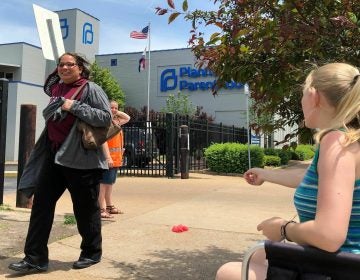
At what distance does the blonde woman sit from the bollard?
12.1 metres

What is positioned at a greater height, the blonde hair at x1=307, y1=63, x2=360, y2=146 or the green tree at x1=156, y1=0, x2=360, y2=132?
the green tree at x1=156, y1=0, x2=360, y2=132

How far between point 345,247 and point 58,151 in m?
2.86

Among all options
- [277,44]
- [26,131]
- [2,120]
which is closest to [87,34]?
[2,120]

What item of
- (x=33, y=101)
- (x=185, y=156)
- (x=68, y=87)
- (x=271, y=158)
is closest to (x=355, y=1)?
(x=68, y=87)

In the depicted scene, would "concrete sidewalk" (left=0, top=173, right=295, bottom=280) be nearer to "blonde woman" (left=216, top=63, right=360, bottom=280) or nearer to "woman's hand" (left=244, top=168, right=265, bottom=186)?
"woman's hand" (left=244, top=168, right=265, bottom=186)

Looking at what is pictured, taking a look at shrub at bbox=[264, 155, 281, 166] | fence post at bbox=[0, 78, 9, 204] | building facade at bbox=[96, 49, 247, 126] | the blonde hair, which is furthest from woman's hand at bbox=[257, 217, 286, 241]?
building facade at bbox=[96, 49, 247, 126]

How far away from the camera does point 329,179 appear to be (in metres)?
1.89

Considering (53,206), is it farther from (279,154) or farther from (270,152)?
(279,154)

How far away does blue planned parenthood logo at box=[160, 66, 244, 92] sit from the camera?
33703mm

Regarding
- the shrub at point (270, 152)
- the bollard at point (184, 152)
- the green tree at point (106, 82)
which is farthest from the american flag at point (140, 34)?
the bollard at point (184, 152)

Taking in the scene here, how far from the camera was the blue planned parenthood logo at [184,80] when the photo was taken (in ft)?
111

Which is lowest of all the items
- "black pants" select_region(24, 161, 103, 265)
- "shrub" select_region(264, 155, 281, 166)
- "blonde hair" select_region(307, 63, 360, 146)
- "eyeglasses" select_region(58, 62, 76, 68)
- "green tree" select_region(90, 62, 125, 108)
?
"black pants" select_region(24, 161, 103, 265)

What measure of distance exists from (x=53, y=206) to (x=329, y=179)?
305 cm

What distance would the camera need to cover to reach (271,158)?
20969 mm
